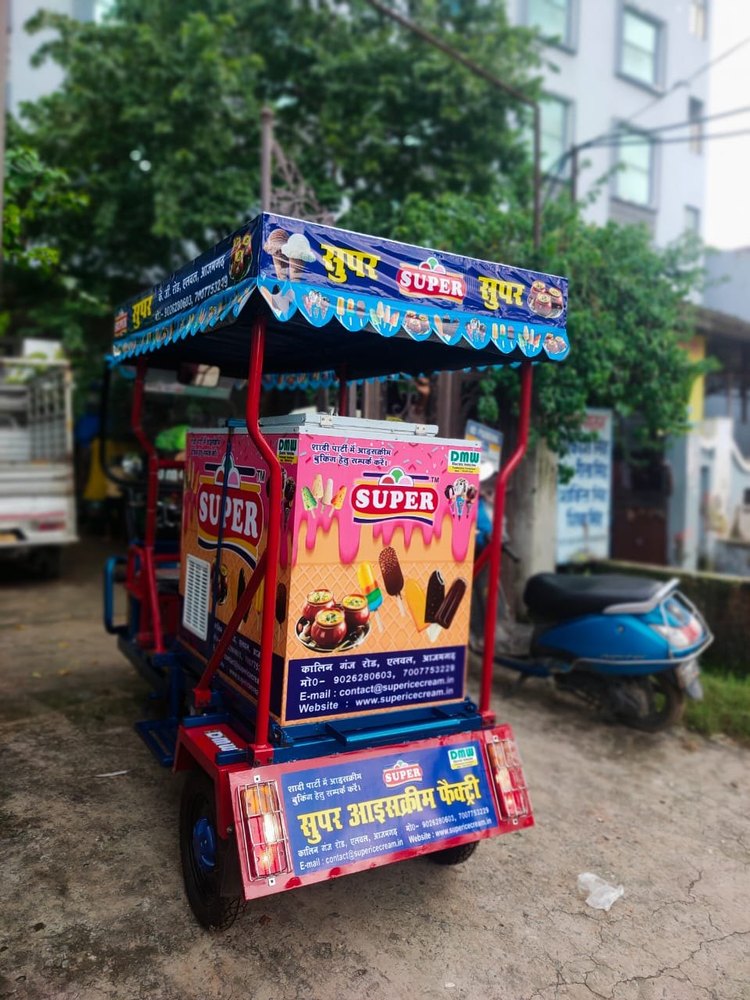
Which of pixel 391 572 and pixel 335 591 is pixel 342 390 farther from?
pixel 335 591

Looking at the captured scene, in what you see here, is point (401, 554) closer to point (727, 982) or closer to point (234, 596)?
point (234, 596)

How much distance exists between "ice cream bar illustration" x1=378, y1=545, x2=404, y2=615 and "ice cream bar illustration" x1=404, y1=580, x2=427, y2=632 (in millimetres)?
33

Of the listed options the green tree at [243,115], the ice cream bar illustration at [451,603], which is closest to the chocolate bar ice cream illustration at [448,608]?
the ice cream bar illustration at [451,603]

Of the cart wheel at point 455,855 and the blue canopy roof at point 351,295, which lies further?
the cart wheel at point 455,855

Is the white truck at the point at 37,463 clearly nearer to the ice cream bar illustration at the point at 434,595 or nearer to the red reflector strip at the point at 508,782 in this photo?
the ice cream bar illustration at the point at 434,595

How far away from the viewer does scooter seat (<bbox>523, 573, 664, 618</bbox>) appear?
4.73m

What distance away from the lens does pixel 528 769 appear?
4.26 metres

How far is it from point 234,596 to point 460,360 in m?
1.65

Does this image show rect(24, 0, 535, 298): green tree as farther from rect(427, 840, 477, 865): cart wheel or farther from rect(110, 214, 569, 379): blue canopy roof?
rect(427, 840, 477, 865): cart wheel

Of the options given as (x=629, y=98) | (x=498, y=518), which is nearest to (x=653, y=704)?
(x=498, y=518)

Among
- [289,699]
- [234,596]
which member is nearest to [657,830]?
[289,699]

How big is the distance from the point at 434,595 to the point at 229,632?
882 mm

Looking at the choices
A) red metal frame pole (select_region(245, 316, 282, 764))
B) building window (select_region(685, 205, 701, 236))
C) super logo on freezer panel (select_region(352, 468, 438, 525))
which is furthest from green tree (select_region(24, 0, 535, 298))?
building window (select_region(685, 205, 701, 236))

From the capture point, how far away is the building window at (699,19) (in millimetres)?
17877
